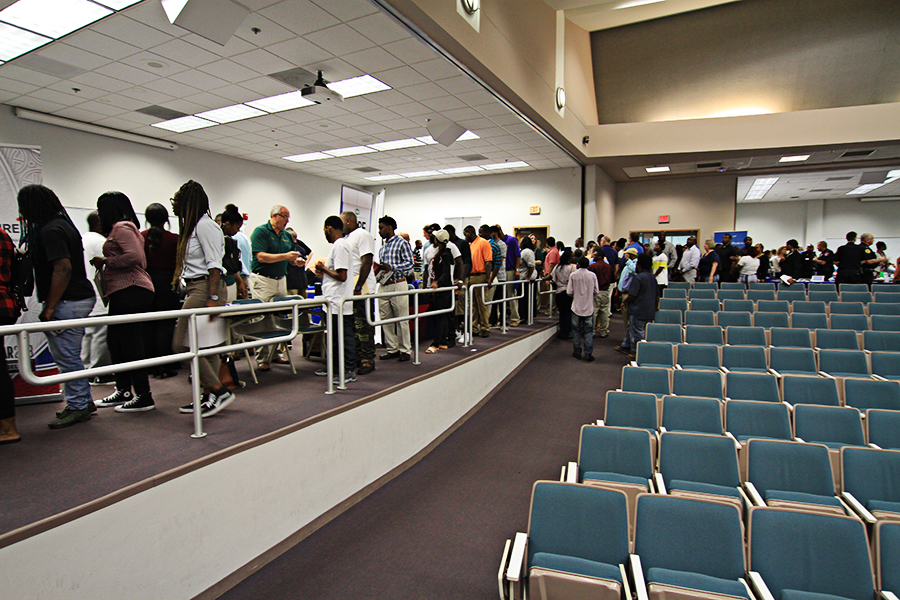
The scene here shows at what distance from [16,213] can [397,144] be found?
6.87m

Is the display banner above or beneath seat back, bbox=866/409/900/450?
above

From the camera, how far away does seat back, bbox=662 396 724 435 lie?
9.87 ft

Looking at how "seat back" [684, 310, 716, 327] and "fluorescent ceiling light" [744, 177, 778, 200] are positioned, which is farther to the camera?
"fluorescent ceiling light" [744, 177, 778, 200]

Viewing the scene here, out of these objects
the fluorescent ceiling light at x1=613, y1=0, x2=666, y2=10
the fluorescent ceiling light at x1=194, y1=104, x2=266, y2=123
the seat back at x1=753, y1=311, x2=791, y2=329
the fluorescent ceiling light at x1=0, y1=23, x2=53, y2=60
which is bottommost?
the seat back at x1=753, y1=311, x2=791, y2=329

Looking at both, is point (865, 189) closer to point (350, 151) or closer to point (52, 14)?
point (350, 151)

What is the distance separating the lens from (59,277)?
2.50 m

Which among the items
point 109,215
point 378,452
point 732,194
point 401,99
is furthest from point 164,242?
point 732,194

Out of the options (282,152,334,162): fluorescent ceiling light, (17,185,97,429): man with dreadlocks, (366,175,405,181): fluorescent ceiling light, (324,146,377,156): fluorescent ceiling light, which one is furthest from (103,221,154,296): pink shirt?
(366,175,405,181): fluorescent ceiling light

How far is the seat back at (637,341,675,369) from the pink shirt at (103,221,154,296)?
4273mm

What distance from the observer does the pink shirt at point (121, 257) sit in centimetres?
281

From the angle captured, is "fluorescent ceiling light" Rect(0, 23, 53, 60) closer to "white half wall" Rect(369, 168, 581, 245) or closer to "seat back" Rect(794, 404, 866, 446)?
"seat back" Rect(794, 404, 866, 446)

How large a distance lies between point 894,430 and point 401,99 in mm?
6453

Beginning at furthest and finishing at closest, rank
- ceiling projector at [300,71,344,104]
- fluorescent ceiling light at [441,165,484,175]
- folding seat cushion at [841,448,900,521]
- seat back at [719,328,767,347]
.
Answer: fluorescent ceiling light at [441,165,484,175]
ceiling projector at [300,71,344,104]
seat back at [719,328,767,347]
folding seat cushion at [841,448,900,521]

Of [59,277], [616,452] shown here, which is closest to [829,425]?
[616,452]
